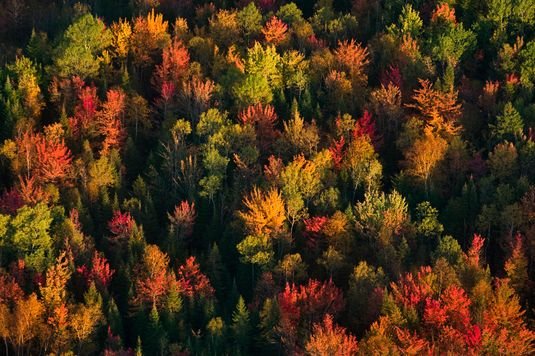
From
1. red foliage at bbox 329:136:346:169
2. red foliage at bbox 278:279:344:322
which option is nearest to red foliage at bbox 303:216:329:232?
red foliage at bbox 278:279:344:322

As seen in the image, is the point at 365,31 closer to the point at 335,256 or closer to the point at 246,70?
the point at 246,70

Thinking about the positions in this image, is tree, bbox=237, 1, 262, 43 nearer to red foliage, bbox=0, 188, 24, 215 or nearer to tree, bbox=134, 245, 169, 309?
red foliage, bbox=0, 188, 24, 215

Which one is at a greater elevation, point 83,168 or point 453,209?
point 83,168

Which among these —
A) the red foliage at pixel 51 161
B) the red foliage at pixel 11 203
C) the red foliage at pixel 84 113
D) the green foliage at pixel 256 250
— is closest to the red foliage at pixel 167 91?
the red foliage at pixel 84 113

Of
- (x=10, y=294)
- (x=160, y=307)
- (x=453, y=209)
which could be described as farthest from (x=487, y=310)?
(x=10, y=294)

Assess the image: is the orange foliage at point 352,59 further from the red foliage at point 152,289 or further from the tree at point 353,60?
the red foliage at point 152,289

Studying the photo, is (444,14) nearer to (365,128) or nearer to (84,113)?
(365,128)
